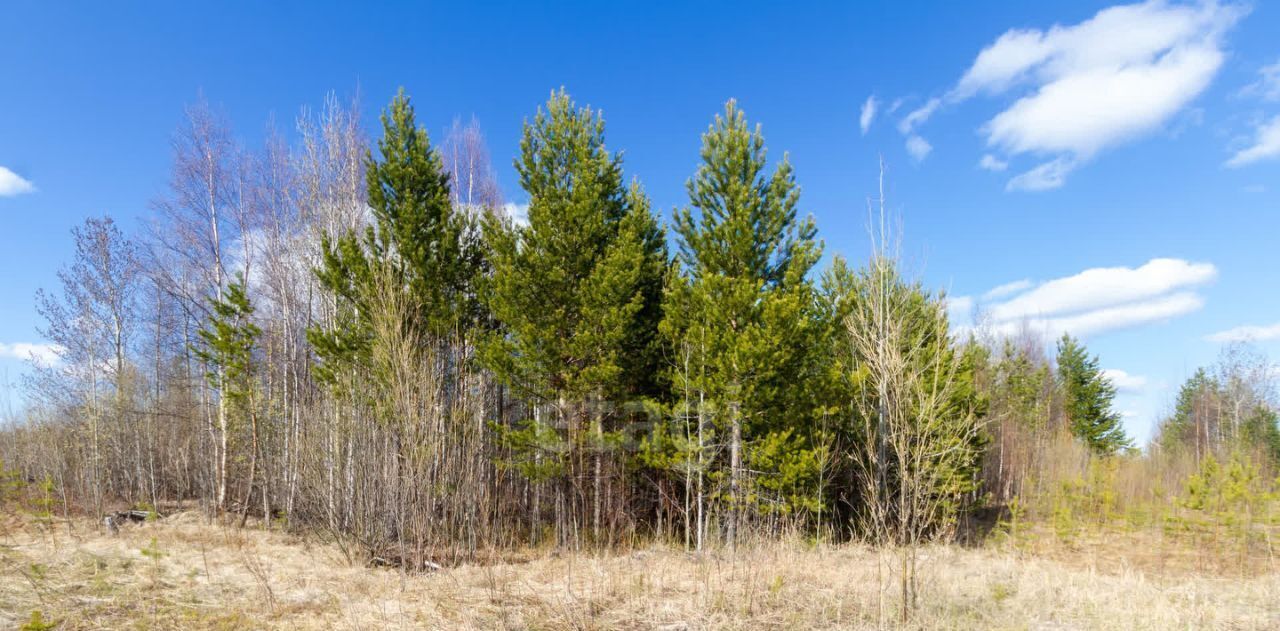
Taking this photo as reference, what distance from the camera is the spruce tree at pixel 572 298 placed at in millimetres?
11266

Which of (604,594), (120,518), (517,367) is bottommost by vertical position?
(120,518)

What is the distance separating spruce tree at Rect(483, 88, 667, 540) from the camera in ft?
37.0

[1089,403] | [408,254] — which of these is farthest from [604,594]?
[1089,403]

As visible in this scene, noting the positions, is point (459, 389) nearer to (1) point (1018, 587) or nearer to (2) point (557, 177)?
(2) point (557, 177)

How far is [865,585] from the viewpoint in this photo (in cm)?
741

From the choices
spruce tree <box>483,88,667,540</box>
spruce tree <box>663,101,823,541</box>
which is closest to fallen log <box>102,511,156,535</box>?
spruce tree <box>483,88,667,540</box>

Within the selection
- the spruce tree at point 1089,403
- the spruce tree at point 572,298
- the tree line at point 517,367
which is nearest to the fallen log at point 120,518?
the tree line at point 517,367

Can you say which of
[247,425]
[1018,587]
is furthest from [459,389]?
[1018,587]

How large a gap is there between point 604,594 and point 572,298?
6115 millimetres

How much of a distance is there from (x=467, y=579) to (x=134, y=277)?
14537mm

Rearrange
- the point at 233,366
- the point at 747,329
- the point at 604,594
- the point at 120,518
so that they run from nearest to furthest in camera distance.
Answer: the point at 604,594, the point at 747,329, the point at 233,366, the point at 120,518

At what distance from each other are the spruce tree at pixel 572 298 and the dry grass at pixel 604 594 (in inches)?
117

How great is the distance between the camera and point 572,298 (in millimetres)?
11789

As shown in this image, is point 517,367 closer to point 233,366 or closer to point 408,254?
point 408,254
